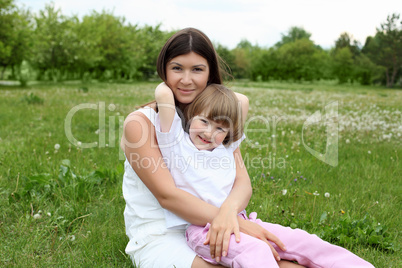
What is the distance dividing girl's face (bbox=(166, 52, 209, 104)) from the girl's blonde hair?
0.07 meters

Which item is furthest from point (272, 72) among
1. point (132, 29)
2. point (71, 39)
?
point (71, 39)

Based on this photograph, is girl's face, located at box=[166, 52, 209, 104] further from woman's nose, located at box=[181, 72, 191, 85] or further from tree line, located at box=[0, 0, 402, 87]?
tree line, located at box=[0, 0, 402, 87]

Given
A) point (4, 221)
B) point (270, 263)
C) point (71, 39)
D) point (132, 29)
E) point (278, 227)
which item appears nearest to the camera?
point (270, 263)

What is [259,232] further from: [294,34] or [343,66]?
[294,34]

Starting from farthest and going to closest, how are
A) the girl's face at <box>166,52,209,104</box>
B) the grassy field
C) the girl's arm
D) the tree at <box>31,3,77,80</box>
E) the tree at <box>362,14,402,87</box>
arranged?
the tree at <box>362,14,402,87</box>
the tree at <box>31,3,77,80</box>
the grassy field
the girl's face at <box>166,52,209,104</box>
the girl's arm

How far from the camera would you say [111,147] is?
6.03 metres

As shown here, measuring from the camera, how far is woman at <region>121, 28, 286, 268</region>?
2463 mm

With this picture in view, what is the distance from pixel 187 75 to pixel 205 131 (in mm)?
461

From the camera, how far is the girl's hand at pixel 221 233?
2316 millimetres

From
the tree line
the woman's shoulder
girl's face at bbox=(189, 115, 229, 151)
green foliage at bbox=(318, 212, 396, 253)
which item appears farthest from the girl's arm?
the tree line

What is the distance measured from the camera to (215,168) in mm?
2764

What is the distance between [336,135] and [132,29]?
4769 cm

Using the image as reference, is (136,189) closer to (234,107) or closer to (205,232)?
(205,232)

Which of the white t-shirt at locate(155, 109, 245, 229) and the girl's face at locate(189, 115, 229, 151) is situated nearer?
the white t-shirt at locate(155, 109, 245, 229)
